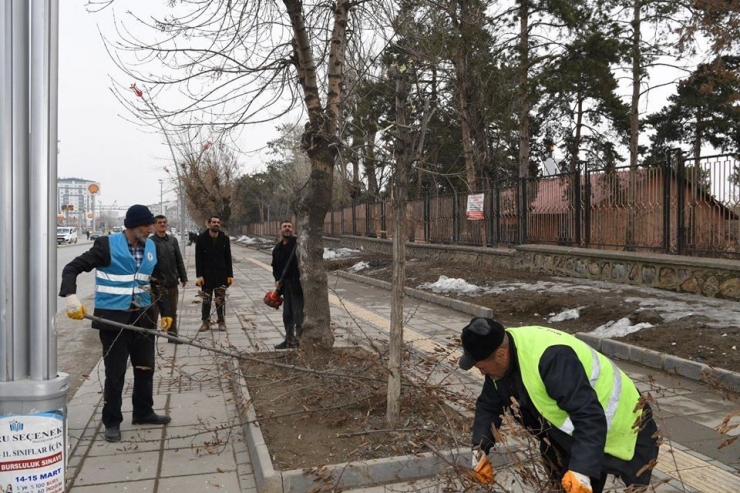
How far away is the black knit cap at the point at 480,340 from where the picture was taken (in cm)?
255

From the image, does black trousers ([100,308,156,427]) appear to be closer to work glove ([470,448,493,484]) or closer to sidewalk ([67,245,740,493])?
sidewalk ([67,245,740,493])

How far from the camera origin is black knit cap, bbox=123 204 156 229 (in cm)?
498

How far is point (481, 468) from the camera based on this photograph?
2.84 metres

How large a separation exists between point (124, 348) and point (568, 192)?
10598mm

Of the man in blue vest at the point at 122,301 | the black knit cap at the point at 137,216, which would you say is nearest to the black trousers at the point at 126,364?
the man in blue vest at the point at 122,301

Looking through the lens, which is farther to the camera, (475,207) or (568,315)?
(475,207)

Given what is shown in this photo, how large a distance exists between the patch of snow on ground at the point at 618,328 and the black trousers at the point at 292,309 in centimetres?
398

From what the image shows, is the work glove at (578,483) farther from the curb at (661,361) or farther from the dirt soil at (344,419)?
the curb at (661,361)

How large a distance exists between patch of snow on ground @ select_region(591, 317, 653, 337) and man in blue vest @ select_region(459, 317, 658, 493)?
5.53m

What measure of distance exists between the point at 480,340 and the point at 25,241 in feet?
5.69

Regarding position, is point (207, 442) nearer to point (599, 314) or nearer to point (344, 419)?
point (344, 419)

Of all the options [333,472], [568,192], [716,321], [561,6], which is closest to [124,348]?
[333,472]

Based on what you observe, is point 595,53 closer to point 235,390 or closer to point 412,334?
point 412,334

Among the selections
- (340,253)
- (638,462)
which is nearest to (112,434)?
(638,462)
